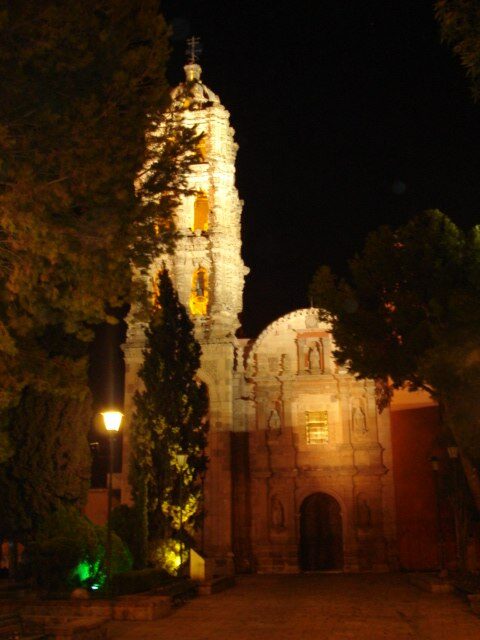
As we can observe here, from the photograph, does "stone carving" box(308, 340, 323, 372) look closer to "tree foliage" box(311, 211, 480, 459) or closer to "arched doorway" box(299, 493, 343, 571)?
"arched doorway" box(299, 493, 343, 571)

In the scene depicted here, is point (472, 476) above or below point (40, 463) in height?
below

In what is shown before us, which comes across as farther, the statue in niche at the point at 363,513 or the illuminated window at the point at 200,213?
the illuminated window at the point at 200,213

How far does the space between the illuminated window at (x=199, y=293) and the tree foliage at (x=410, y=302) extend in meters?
10.4

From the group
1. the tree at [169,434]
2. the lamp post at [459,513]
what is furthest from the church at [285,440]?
the lamp post at [459,513]

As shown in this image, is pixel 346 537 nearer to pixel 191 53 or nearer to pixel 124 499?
pixel 124 499

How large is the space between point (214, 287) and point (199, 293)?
0.91 metres

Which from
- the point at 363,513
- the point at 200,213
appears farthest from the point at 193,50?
the point at 363,513

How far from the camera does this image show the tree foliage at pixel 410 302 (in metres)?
17.8

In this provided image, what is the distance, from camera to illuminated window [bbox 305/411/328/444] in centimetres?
3064

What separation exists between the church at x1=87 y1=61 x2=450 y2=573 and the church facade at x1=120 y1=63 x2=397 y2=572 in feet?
0.15

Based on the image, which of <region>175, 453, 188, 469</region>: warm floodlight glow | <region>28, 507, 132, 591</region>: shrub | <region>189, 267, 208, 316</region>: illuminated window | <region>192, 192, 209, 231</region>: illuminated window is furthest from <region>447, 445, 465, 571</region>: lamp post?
<region>192, 192, 209, 231</region>: illuminated window

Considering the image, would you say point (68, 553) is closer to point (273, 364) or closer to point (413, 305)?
point (413, 305)

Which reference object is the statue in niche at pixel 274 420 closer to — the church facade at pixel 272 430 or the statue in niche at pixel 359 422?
the church facade at pixel 272 430

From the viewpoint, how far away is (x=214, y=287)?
31.3m
